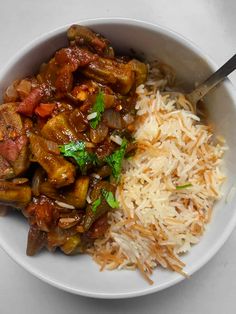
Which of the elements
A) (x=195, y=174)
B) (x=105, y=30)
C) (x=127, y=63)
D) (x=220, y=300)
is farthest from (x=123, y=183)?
(x=220, y=300)

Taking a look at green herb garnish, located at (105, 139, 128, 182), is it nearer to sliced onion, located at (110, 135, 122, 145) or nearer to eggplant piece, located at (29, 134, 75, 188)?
sliced onion, located at (110, 135, 122, 145)

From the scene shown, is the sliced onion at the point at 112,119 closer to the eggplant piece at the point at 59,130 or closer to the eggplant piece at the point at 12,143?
the eggplant piece at the point at 59,130

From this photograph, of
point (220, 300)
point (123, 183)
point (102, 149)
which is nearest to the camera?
point (102, 149)

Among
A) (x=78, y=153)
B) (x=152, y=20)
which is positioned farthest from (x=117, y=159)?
(x=152, y=20)

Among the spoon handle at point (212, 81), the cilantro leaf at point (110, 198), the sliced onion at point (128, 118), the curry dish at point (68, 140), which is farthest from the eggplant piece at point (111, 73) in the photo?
the cilantro leaf at point (110, 198)

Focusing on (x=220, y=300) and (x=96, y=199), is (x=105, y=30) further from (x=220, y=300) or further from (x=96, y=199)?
(x=220, y=300)

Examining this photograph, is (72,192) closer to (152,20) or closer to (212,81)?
(212,81)
